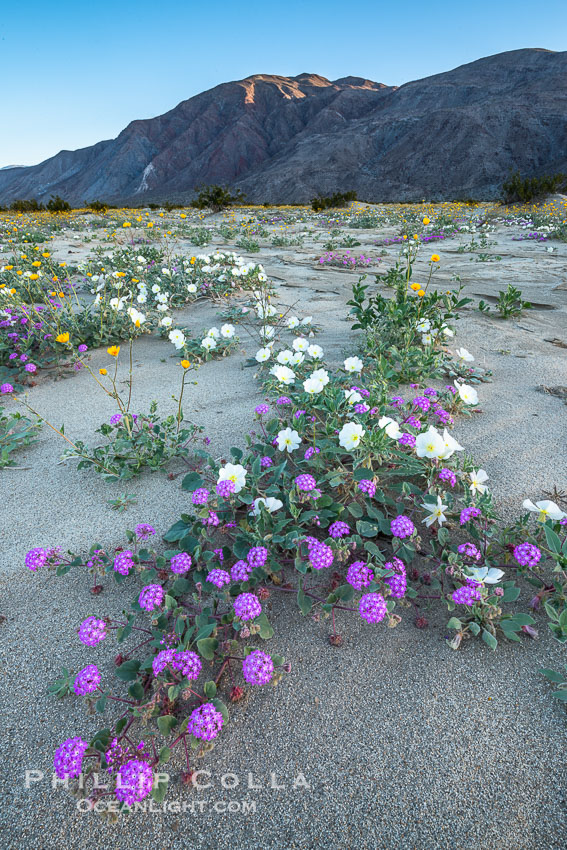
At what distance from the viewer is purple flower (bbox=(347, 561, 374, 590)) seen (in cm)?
139

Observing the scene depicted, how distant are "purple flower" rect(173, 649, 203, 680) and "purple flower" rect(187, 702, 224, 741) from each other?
8 cm

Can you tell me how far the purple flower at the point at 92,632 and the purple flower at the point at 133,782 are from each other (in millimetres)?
352

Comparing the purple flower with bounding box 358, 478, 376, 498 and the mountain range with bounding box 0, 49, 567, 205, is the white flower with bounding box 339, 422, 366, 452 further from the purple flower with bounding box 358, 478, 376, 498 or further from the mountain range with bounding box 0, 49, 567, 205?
the mountain range with bounding box 0, 49, 567, 205

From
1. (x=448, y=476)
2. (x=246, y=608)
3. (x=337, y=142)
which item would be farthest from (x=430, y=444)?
(x=337, y=142)

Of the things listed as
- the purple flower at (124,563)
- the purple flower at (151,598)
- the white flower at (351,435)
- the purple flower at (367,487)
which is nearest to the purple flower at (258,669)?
the purple flower at (151,598)

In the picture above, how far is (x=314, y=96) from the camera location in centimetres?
8819

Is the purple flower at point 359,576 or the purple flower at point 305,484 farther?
the purple flower at point 305,484

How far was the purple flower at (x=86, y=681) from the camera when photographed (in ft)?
3.85

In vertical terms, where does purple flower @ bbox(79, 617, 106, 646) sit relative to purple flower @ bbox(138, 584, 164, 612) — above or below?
below

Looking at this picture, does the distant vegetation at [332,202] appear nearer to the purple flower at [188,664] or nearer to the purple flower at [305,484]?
the purple flower at [305,484]

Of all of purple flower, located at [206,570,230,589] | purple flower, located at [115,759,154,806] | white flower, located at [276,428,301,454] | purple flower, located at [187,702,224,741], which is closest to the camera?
purple flower, located at [115,759,154,806]

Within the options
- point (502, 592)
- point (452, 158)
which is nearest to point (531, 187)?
point (502, 592)

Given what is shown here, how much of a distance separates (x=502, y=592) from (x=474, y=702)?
0.33 metres

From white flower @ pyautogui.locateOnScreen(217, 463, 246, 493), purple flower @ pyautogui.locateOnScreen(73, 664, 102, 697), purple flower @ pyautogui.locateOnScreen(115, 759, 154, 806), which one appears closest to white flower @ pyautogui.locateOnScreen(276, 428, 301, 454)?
white flower @ pyautogui.locateOnScreen(217, 463, 246, 493)
